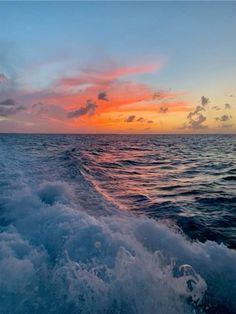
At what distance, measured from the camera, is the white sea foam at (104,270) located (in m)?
3.58

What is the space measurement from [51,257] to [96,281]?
122cm

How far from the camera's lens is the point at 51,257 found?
4.60 metres

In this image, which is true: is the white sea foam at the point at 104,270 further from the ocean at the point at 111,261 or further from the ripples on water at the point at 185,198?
the ripples on water at the point at 185,198

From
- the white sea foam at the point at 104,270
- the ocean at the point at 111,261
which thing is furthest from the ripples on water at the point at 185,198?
the white sea foam at the point at 104,270

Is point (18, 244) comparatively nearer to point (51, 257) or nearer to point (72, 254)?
point (51, 257)

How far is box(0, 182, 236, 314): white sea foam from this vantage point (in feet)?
11.7

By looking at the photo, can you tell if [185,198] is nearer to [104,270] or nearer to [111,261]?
[111,261]

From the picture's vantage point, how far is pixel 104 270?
4129 millimetres

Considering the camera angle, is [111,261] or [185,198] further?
[185,198]

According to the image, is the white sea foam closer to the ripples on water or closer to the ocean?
the ocean

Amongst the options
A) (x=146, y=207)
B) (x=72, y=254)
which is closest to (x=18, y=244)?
(x=72, y=254)

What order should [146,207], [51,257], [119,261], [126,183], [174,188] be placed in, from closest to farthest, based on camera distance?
[119,261]
[51,257]
[146,207]
[174,188]
[126,183]

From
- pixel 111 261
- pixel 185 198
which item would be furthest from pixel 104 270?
pixel 185 198

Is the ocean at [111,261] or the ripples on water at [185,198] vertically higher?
the ocean at [111,261]
